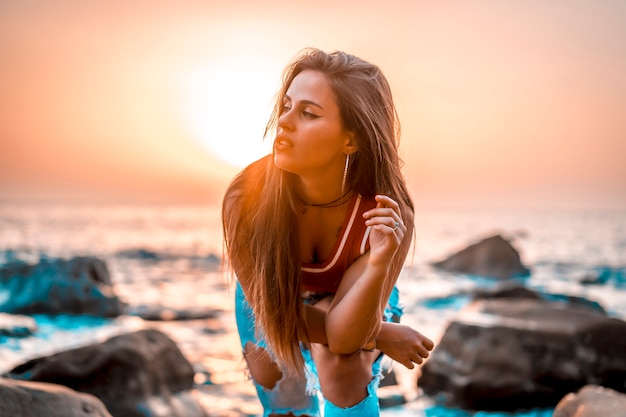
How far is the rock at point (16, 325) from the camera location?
7410mm

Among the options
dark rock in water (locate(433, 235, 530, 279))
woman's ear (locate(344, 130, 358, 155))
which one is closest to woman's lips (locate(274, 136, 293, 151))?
woman's ear (locate(344, 130, 358, 155))

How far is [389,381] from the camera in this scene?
5.85 m

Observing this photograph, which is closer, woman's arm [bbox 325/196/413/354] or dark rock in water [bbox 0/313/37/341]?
woman's arm [bbox 325/196/413/354]

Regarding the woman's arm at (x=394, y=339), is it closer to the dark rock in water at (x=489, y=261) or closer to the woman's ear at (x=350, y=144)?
the woman's ear at (x=350, y=144)

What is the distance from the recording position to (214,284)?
13.2 meters

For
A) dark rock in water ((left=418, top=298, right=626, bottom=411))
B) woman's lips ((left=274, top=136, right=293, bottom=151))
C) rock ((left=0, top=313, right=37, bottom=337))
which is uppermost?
woman's lips ((left=274, top=136, right=293, bottom=151))

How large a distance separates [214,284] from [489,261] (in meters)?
7.35

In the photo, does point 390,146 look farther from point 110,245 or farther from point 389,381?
point 110,245

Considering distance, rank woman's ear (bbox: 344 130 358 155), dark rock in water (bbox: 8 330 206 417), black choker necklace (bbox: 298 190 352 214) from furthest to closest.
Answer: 1. dark rock in water (bbox: 8 330 206 417)
2. black choker necklace (bbox: 298 190 352 214)
3. woman's ear (bbox: 344 130 358 155)

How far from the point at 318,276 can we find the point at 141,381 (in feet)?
8.09

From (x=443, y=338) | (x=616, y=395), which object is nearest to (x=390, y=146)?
(x=616, y=395)

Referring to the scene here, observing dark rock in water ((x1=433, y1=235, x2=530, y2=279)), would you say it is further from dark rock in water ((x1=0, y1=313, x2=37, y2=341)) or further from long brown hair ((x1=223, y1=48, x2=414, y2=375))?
long brown hair ((x1=223, y1=48, x2=414, y2=375))

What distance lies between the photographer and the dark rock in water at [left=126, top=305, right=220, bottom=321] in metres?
9.10

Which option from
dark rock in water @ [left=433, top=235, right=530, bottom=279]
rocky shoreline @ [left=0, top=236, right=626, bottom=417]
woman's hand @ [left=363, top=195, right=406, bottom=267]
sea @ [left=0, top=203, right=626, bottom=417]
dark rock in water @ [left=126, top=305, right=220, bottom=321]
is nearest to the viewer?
woman's hand @ [left=363, top=195, right=406, bottom=267]
